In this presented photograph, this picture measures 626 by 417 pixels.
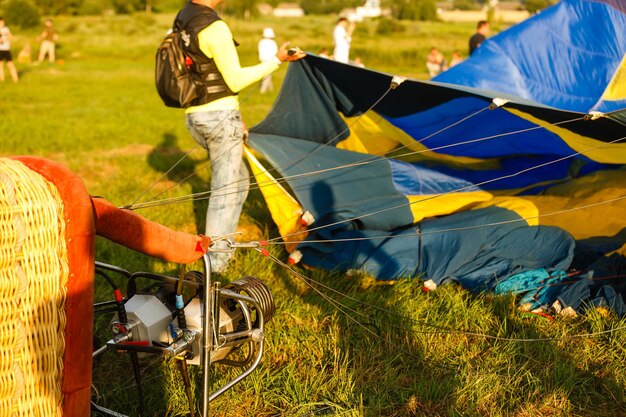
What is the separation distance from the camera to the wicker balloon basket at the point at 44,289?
1.82 m

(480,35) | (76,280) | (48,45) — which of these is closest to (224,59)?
(76,280)

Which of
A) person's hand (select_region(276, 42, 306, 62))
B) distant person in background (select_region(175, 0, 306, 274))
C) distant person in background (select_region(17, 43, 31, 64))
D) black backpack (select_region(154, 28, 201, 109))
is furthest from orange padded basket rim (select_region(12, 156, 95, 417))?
distant person in background (select_region(17, 43, 31, 64))

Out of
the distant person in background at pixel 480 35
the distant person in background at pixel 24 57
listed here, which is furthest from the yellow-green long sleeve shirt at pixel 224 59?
the distant person in background at pixel 24 57

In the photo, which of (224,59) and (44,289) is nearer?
(44,289)

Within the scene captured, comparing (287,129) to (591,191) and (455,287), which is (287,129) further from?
(591,191)

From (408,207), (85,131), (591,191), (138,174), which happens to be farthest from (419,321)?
(85,131)

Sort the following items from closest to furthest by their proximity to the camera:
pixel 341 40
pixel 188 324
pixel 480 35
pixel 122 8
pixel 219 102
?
pixel 188 324 → pixel 219 102 → pixel 480 35 → pixel 341 40 → pixel 122 8

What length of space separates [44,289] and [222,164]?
250cm

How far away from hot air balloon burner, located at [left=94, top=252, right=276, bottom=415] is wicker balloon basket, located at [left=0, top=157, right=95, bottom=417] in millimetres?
497

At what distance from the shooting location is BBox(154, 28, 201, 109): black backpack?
409cm

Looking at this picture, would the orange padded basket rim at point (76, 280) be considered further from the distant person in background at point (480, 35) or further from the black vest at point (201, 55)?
the distant person in background at point (480, 35)

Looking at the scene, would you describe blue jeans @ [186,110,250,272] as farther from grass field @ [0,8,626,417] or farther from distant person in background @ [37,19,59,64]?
distant person in background @ [37,19,59,64]

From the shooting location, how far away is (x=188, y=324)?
2.60 m

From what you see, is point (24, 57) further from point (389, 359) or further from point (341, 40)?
point (389, 359)
